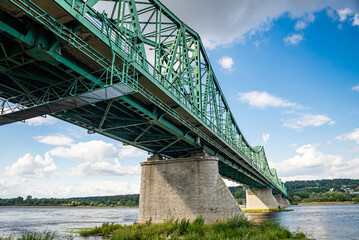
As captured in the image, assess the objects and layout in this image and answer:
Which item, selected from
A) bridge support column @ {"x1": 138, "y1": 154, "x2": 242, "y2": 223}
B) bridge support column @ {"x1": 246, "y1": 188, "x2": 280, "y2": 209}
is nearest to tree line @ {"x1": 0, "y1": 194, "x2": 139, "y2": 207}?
bridge support column @ {"x1": 246, "y1": 188, "x2": 280, "y2": 209}

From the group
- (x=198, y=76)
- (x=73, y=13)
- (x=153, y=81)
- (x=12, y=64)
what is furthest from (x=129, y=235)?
(x=198, y=76)

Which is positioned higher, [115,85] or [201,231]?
[115,85]

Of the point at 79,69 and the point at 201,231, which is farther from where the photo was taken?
the point at 201,231

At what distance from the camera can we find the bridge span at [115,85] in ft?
32.8

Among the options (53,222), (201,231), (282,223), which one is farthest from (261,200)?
(201,231)

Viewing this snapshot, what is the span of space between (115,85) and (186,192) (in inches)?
611

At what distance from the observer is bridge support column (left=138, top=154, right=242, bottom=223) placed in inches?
905

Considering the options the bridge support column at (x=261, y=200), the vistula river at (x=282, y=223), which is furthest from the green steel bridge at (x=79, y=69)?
the bridge support column at (x=261, y=200)

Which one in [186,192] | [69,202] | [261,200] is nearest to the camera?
[186,192]

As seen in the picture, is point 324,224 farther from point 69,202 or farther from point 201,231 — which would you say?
point 69,202

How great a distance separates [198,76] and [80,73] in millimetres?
16795

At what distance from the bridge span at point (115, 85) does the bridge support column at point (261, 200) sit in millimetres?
47096

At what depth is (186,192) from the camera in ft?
78.4

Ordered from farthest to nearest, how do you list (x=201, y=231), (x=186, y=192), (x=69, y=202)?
(x=69, y=202) → (x=186, y=192) → (x=201, y=231)
